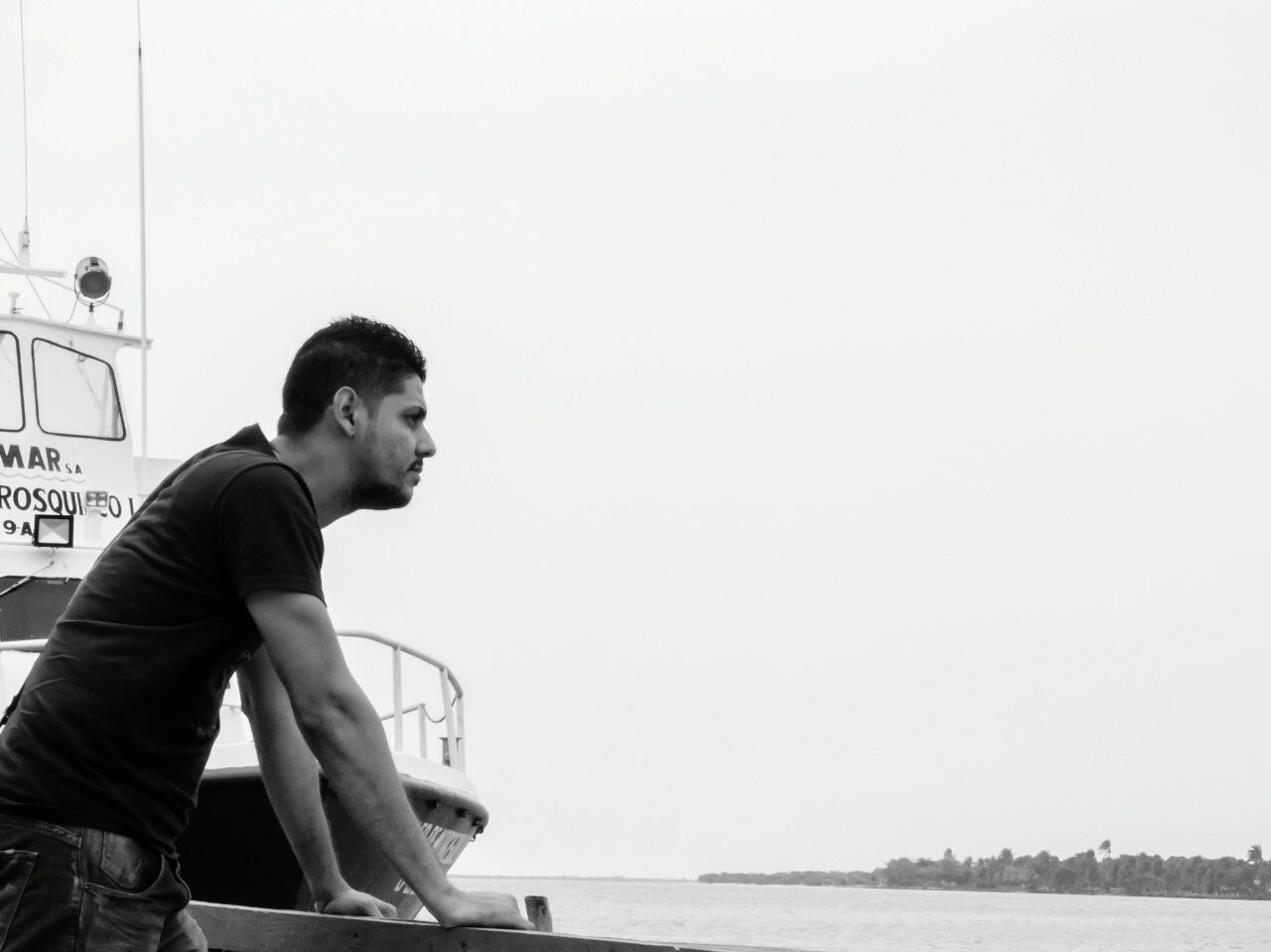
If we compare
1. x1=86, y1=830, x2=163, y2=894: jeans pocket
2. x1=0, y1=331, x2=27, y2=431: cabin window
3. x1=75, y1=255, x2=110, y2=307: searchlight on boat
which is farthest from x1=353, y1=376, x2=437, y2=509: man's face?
x1=75, y1=255, x2=110, y2=307: searchlight on boat

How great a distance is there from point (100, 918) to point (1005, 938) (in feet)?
273

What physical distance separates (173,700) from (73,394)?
32.0 ft

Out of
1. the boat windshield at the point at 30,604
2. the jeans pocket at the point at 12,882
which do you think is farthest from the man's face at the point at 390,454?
the boat windshield at the point at 30,604

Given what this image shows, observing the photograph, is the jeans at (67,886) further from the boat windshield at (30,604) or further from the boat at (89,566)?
the boat windshield at (30,604)

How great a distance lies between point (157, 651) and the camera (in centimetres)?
274

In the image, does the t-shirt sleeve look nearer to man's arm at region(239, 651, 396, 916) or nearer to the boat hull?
man's arm at region(239, 651, 396, 916)

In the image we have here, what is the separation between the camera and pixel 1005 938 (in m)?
81.1

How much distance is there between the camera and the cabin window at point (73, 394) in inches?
463

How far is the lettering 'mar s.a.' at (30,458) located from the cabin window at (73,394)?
0.59 ft

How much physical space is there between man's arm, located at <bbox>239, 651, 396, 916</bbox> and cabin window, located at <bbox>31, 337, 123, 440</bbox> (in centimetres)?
893

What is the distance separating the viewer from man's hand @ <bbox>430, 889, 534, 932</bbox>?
9.40 ft

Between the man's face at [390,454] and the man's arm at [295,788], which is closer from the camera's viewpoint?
the man's face at [390,454]

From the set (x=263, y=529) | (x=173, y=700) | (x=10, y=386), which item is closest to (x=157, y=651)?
(x=173, y=700)

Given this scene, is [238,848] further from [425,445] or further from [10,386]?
[425,445]
